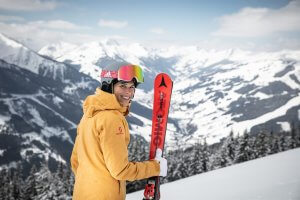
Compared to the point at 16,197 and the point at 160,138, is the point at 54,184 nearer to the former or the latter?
the point at 16,197

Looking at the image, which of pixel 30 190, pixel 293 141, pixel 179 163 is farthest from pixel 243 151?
pixel 30 190

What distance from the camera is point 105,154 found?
3.98m

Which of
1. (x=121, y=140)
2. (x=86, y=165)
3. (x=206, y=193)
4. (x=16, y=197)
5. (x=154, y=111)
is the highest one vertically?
(x=154, y=111)

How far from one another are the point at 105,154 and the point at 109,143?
0.16m

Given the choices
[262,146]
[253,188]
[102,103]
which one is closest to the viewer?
[102,103]

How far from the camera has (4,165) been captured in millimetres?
198375

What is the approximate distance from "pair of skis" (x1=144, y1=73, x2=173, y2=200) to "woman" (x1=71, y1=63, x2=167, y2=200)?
0.46 metres

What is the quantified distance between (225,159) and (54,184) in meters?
29.0

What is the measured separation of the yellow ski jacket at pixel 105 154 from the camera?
156 inches

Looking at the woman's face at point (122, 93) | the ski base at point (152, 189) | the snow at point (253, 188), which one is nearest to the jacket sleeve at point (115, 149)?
the woman's face at point (122, 93)

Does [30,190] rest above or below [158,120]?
below

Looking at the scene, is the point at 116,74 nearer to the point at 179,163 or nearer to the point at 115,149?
the point at 115,149

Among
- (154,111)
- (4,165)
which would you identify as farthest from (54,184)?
(4,165)

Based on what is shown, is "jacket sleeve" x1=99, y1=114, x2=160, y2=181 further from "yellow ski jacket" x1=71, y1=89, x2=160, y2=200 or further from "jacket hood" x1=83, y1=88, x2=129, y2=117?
"jacket hood" x1=83, y1=88, x2=129, y2=117
